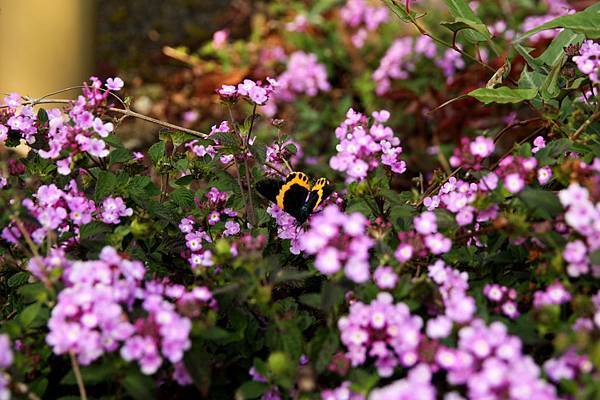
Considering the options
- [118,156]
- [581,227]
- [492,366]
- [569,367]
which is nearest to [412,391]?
[492,366]

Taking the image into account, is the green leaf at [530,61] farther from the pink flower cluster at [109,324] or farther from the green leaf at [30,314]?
the green leaf at [30,314]

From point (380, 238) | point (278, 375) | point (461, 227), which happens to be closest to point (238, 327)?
point (278, 375)

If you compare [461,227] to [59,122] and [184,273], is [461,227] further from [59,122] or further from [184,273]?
[59,122]

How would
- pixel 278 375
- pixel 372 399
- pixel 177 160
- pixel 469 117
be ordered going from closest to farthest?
pixel 372 399 → pixel 278 375 → pixel 177 160 → pixel 469 117

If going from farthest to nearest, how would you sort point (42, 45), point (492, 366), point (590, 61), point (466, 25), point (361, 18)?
point (361, 18) < point (42, 45) < point (466, 25) < point (590, 61) < point (492, 366)

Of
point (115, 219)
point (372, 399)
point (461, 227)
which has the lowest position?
point (372, 399)

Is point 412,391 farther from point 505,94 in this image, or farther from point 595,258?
point 505,94

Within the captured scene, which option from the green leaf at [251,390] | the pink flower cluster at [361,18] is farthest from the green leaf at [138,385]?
the pink flower cluster at [361,18]
